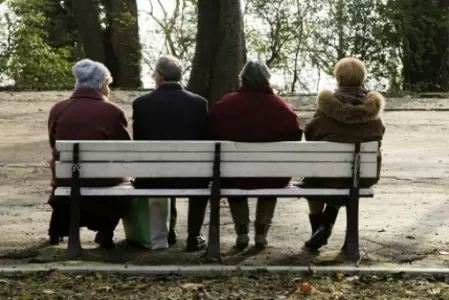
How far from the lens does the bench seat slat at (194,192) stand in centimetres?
706

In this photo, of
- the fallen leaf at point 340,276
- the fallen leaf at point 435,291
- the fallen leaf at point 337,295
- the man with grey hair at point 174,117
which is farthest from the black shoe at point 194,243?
the fallen leaf at point 435,291

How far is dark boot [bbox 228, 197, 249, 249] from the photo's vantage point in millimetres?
7633

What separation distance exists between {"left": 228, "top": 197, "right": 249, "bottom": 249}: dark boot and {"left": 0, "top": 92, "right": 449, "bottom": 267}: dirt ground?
0.14m

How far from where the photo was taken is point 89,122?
24.3ft

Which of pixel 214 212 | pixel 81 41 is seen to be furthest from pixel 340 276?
pixel 81 41

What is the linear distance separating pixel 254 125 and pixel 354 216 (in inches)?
39.5

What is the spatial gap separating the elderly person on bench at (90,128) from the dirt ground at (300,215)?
208mm

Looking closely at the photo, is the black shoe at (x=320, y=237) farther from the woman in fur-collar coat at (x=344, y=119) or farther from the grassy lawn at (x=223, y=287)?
the grassy lawn at (x=223, y=287)

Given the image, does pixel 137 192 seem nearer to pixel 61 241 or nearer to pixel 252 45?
pixel 61 241

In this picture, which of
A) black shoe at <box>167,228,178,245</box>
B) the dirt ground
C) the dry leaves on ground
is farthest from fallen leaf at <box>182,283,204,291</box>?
black shoe at <box>167,228,178,245</box>

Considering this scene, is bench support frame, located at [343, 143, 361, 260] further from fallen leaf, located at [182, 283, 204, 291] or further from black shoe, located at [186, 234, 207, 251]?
fallen leaf, located at [182, 283, 204, 291]

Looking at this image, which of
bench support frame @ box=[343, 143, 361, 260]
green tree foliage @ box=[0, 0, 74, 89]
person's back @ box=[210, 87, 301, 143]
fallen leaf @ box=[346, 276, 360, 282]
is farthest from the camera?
green tree foliage @ box=[0, 0, 74, 89]

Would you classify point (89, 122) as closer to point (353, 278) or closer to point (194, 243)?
point (194, 243)

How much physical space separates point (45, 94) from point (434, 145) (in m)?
8.54
